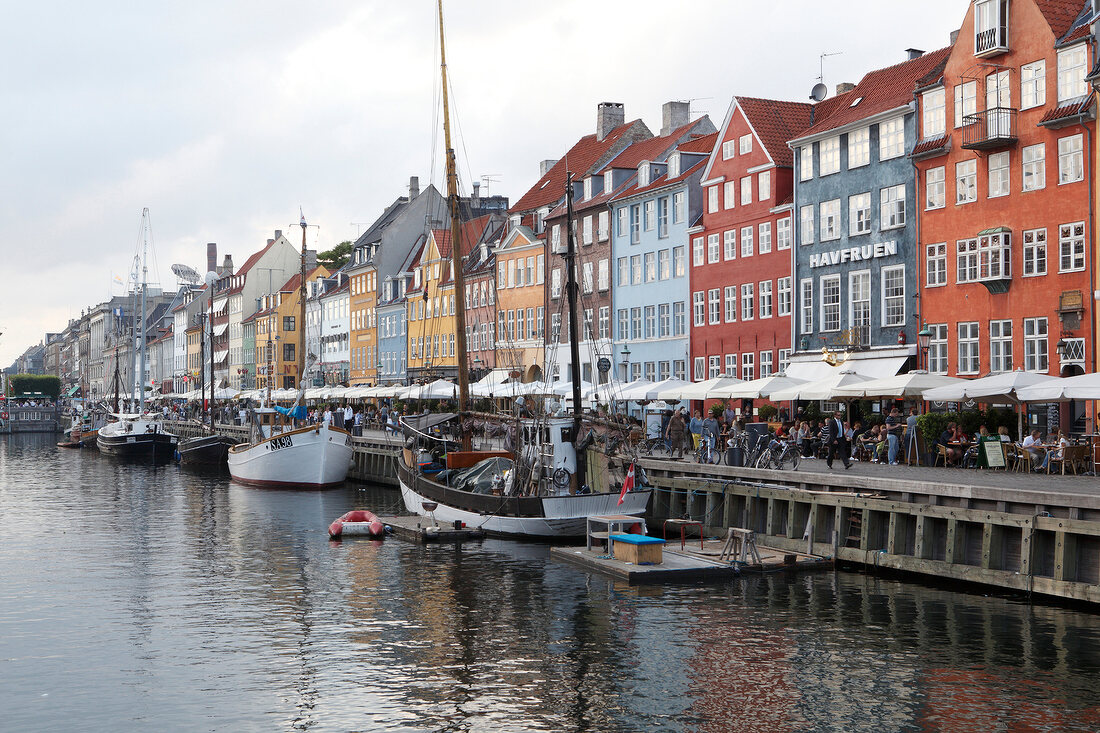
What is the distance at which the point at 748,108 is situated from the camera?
5988cm

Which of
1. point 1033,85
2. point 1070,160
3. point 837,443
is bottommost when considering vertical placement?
point 837,443

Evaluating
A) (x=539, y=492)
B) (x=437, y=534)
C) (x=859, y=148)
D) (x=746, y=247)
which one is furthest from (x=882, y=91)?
(x=437, y=534)

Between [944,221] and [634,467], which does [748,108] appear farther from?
[634,467]

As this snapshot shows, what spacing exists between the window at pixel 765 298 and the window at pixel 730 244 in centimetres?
295

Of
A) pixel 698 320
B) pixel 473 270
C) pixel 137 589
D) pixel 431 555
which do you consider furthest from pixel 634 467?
pixel 473 270

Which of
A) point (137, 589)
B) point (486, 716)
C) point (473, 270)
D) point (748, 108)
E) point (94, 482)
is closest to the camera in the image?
point (486, 716)

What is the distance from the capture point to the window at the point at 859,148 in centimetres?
5078

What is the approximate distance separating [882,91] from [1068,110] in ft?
39.0

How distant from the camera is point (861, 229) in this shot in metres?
51.2

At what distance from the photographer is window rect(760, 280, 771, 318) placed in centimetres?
5738

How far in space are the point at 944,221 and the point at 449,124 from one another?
18.5m

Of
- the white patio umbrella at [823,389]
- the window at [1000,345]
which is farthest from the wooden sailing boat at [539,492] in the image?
the window at [1000,345]

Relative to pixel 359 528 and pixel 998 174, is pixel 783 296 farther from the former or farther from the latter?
pixel 359 528

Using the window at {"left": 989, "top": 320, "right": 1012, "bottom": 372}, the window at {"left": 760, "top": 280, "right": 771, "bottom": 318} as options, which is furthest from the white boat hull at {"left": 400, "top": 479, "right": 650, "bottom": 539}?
the window at {"left": 760, "top": 280, "right": 771, "bottom": 318}
